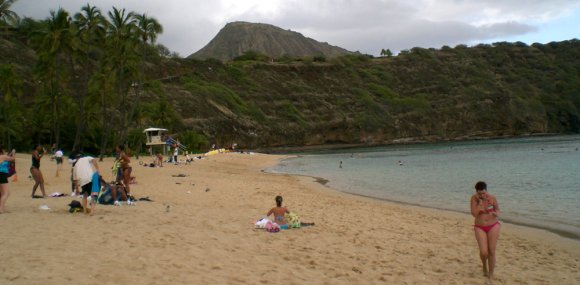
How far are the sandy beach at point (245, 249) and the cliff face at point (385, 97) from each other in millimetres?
60943

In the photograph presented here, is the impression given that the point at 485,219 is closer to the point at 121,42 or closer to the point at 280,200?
the point at 280,200

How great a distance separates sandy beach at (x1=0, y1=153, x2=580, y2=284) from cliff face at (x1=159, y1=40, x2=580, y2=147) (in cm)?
6094

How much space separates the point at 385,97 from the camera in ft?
328

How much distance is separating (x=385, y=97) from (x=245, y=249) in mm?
94964

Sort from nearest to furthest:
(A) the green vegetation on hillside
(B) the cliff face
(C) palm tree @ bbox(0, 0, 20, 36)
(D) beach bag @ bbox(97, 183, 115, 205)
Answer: (D) beach bag @ bbox(97, 183, 115, 205) < (C) palm tree @ bbox(0, 0, 20, 36) < (A) the green vegetation on hillside < (B) the cliff face

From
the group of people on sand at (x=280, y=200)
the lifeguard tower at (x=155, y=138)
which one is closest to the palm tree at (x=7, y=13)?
the lifeguard tower at (x=155, y=138)

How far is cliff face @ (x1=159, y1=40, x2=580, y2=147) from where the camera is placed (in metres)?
82.5

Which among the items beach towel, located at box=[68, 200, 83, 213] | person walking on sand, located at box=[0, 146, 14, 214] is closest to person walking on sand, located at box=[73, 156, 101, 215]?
beach towel, located at box=[68, 200, 83, 213]

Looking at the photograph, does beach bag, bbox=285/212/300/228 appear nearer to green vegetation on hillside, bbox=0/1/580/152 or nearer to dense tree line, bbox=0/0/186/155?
dense tree line, bbox=0/0/186/155

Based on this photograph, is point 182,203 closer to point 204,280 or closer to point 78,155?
point 78,155

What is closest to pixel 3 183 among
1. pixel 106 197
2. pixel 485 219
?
pixel 106 197

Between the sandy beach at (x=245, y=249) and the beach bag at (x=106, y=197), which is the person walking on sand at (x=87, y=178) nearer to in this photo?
the sandy beach at (x=245, y=249)

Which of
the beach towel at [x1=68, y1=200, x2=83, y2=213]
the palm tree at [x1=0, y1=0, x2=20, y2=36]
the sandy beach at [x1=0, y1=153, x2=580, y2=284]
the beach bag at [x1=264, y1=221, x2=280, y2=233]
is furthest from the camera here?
the palm tree at [x1=0, y1=0, x2=20, y2=36]

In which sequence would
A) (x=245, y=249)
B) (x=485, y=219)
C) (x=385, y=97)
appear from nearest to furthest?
1. (x=485, y=219)
2. (x=245, y=249)
3. (x=385, y=97)
